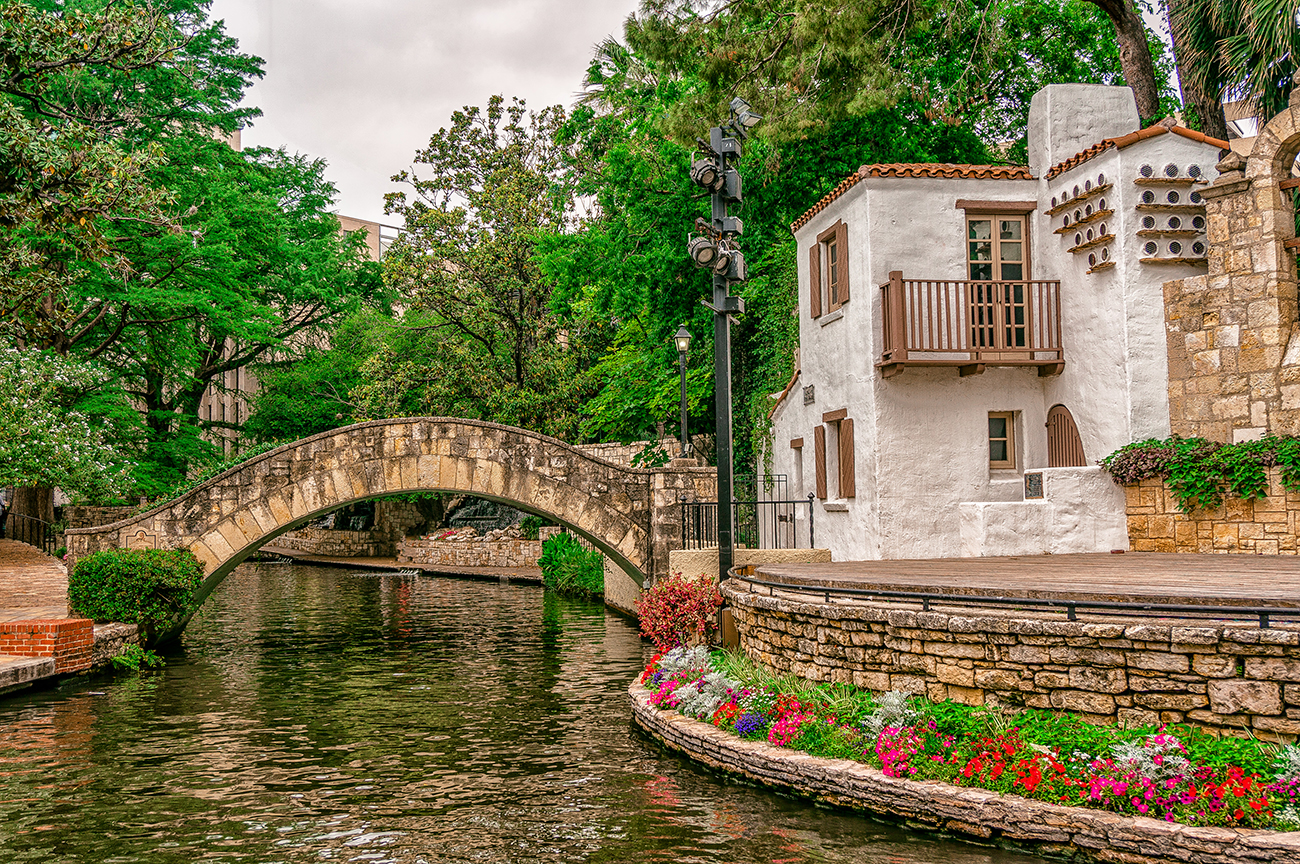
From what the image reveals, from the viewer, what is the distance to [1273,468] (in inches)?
452

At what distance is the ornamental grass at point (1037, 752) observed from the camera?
6449 mm

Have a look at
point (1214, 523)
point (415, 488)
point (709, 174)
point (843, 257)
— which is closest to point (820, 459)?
A: point (843, 257)

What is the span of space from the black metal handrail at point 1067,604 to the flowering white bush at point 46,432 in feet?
47.2

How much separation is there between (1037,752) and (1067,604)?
105cm

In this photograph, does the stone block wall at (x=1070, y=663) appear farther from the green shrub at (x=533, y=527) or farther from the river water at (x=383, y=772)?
the green shrub at (x=533, y=527)

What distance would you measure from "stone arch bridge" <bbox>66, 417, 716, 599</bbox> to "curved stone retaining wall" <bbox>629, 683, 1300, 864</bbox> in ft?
26.3

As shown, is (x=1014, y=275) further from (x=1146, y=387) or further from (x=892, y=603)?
(x=892, y=603)

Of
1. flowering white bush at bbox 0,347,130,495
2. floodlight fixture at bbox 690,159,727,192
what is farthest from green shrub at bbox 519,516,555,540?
floodlight fixture at bbox 690,159,727,192

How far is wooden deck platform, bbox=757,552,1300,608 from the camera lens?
25.2 ft

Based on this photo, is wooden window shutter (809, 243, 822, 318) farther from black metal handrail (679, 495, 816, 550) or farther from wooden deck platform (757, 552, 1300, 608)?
wooden deck platform (757, 552, 1300, 608)

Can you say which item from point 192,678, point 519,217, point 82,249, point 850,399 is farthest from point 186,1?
point 850,399

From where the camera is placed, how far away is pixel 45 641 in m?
13.6

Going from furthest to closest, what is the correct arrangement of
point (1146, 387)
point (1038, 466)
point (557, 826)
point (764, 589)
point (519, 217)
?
point (519, 217), point (1038, 466), point (1146, 387), point (764, 589), point (557, 826)

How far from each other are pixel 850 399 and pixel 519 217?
1694cm
